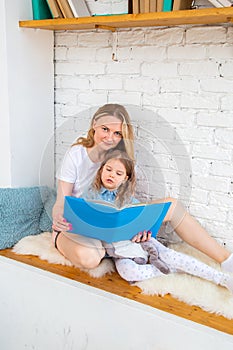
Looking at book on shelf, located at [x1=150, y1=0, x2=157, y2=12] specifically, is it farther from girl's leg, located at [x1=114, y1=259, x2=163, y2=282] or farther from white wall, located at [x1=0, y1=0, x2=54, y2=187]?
girl's leg, located at [x1=114, y1=259, x2=163, y2=282]

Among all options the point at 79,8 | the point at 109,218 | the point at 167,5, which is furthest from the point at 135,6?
→ the point at 109,218

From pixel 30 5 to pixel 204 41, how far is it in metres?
0.73

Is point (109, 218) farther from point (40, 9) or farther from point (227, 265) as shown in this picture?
point (40, 9)

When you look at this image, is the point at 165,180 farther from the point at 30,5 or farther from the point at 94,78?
the point at 30,5

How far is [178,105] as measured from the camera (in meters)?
1.61

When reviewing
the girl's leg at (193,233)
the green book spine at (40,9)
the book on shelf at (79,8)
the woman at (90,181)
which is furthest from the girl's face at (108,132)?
the green book spine at (40,9)

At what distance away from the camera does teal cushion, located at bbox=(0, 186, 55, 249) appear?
5.54 feet

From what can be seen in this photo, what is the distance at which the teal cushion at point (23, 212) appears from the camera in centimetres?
169

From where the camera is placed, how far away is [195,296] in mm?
1337

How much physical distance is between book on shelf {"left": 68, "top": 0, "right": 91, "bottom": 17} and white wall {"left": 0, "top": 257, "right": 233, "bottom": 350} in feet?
3.07

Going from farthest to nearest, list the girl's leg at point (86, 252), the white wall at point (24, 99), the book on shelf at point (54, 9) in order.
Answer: the white wall at point (24, 99)
the book on shelf at point (54, 9)
the girl's leg at point (86, 252)

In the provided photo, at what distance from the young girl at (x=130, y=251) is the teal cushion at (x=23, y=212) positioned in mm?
349

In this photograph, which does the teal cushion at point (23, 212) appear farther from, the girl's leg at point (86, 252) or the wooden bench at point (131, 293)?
the girl's leg at point (86, 252)

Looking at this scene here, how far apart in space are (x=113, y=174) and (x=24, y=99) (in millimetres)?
630
